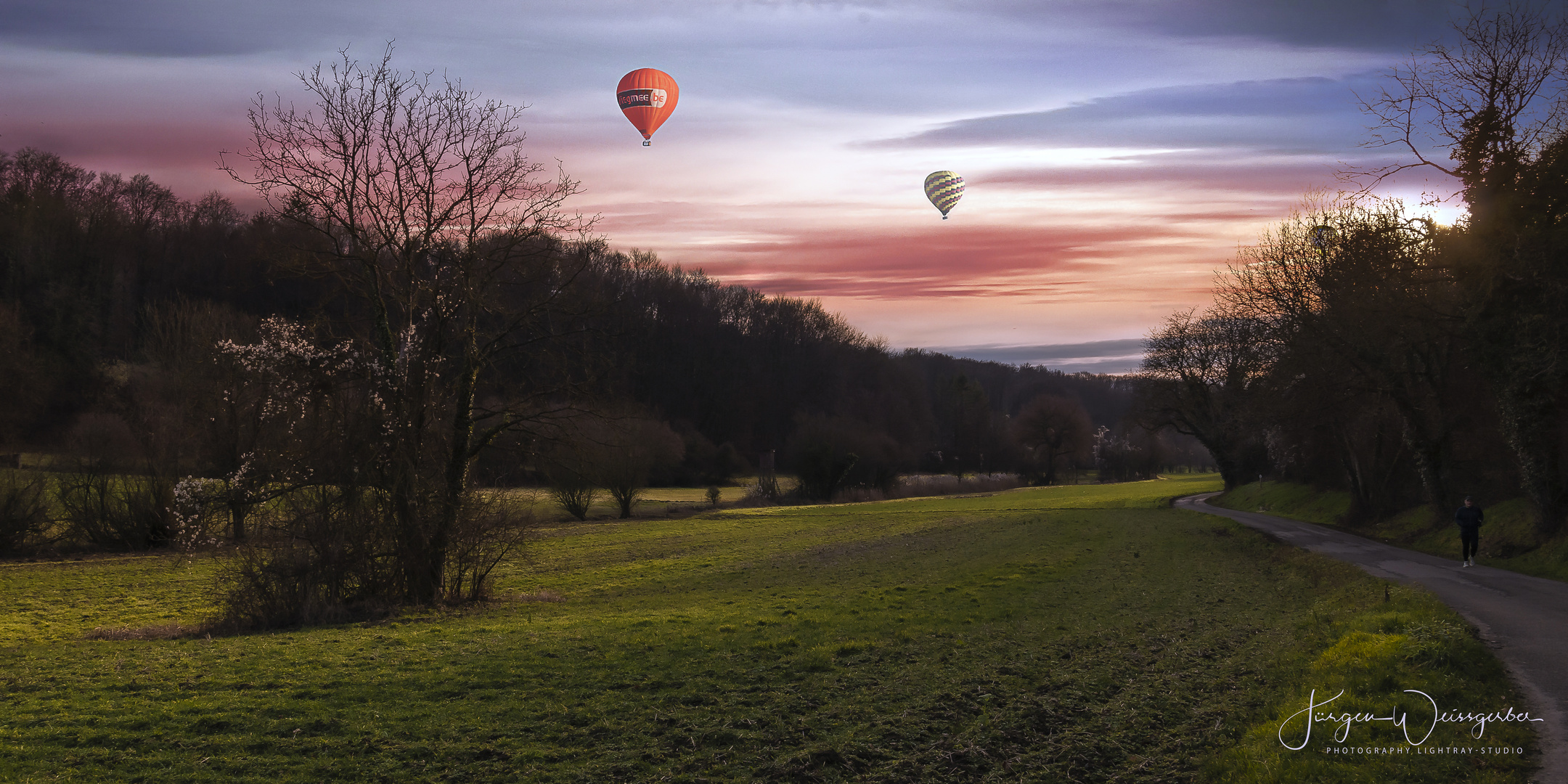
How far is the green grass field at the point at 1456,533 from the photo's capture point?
802 inches

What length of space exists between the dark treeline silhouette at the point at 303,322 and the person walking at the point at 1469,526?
20250 mm

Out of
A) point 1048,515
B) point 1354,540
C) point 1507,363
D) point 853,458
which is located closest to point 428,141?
point 1507,363

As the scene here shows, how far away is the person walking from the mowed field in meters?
4.31

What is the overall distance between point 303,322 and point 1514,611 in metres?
23.3

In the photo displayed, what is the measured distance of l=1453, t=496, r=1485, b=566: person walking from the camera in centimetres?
2100

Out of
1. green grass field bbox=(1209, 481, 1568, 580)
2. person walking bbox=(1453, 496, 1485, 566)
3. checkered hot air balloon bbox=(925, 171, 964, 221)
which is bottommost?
green grass field bbox=(1209, 481, 1568, 580)

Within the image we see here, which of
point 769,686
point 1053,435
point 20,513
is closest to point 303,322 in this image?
point 769,686

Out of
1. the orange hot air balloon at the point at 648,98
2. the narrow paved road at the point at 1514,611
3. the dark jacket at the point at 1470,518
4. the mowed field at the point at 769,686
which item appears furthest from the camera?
the orange hot air balloon at the point at 648,98

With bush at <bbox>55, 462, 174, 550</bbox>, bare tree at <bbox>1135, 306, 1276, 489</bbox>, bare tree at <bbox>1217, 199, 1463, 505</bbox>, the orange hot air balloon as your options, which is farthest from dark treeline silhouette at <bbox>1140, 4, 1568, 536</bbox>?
bush at <bbox>55, 462, 174, 550</bbox>

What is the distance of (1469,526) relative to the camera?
2105 centimetres

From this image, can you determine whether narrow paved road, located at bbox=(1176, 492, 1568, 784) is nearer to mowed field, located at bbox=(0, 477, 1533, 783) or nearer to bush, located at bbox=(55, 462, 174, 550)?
mowed field, located at bbox=(0, 477, 1533, 783)

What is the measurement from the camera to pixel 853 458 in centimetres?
7244

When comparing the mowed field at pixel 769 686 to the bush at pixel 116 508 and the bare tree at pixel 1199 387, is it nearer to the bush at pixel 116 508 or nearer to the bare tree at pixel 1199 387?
the bush at pixel 116 508

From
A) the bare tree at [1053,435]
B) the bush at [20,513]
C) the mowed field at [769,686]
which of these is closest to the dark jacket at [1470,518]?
the mowed field at [769,686]
